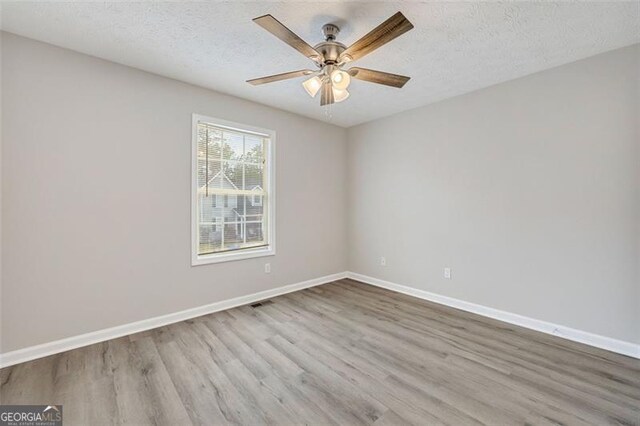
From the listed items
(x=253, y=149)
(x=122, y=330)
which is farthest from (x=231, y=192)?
(x=122, y=330)

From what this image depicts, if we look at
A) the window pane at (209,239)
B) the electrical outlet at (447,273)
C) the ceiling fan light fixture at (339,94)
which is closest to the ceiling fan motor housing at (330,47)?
the ceiling fan light fixture at (339,94)

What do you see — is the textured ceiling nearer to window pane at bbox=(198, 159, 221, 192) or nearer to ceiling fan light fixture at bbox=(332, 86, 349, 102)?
ceiling fan light fixture at bbox=(332, 86, 349, 102)

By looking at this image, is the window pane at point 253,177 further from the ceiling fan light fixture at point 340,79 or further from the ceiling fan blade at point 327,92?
the ceiling fan light fixture at point 340,79

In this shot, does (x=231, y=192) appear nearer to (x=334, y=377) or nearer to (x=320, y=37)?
(x=320, y=37)

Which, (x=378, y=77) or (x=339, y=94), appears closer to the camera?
(x=378, y=77)

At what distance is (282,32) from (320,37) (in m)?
0.71

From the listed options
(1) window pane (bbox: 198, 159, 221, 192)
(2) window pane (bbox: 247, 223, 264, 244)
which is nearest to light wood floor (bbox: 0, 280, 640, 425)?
(2) window pane (bbox: 247, 223, 264, 244)

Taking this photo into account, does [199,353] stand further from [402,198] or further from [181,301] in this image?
[402,198]

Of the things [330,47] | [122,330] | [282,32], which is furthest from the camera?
[122,330]

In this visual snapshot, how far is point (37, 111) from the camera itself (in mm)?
2248

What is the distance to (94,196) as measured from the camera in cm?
250

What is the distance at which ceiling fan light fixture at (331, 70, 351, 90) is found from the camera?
2.03m

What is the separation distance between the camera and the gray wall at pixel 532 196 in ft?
7.68

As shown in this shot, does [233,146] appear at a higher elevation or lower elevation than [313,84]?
lower
